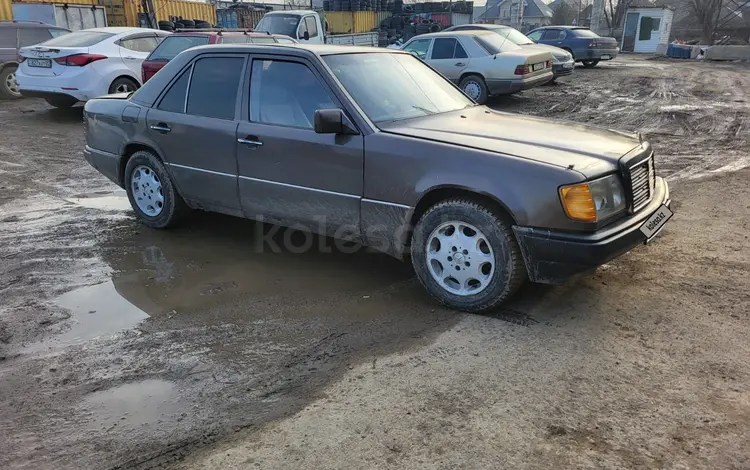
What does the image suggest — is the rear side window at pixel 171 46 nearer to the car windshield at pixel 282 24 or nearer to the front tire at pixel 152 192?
the car windshield at pixel 282 24

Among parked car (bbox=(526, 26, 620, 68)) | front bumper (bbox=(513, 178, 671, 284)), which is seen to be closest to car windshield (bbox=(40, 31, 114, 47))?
front bumper (bbox=(513, 178, 671, 284))

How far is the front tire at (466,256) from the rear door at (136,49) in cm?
960

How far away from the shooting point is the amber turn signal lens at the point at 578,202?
339 cm

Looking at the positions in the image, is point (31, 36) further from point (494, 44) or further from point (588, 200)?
point (588, 200)

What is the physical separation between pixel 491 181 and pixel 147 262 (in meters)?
2.98

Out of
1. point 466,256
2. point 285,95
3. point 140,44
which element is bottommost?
point 466,256

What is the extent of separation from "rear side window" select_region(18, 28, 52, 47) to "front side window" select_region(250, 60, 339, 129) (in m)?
12.1

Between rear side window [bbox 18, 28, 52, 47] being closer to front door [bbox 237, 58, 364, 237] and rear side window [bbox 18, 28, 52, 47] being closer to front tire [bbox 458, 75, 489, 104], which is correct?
front tire [bbox 458, 75, 489, 104]

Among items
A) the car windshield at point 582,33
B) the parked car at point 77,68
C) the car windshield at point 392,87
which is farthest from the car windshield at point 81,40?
the car windshield at point 582,33

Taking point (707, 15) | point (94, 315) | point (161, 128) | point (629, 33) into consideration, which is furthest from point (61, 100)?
point (707, 15)

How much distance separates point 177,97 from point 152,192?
37.1 inches

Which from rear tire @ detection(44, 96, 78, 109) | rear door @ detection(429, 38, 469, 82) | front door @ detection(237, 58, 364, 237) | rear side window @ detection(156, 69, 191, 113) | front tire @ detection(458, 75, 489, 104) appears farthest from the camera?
rear door @ detection(429, 38, 469, 82)

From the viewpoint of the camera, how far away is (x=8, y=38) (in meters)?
13.6

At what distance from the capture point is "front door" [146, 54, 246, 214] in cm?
473
